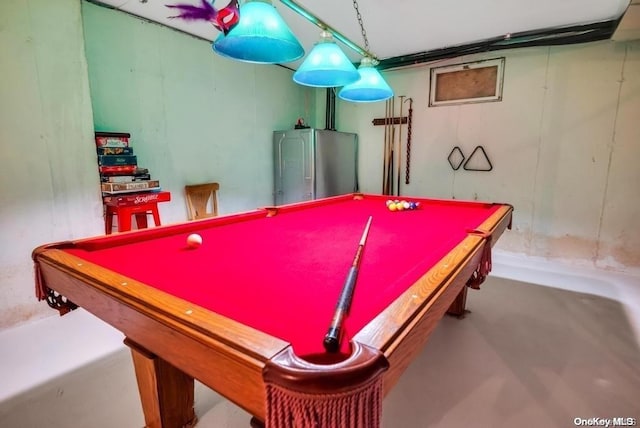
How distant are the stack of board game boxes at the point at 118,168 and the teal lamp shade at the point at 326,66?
5.22ft

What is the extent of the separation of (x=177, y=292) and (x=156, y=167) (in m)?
2.52

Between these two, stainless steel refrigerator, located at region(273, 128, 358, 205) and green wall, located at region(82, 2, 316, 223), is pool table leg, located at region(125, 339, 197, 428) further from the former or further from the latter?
stainless steel refrigerator, located at region(273, 128, 358, 205)

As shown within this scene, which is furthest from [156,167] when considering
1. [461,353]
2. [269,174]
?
[461,353]

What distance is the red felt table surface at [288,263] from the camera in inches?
31.1

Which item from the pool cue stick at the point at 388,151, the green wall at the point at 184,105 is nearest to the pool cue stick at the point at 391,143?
the pool cue stick at the point at 388,151

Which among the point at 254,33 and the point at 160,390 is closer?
the point at 160,390

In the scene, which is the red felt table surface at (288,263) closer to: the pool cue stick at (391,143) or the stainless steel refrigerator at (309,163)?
the stainless steel refrigerator at (309,163)

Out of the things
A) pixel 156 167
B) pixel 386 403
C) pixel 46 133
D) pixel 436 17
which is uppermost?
pixel 436 17

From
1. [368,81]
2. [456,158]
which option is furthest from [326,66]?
[456,158]

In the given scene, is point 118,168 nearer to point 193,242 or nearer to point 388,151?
point 193,242

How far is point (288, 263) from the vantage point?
120 centimetres

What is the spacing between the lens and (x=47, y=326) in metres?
2.22

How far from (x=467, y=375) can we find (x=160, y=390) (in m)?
1.51

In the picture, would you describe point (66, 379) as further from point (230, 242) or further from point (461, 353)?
point (461, 353)
